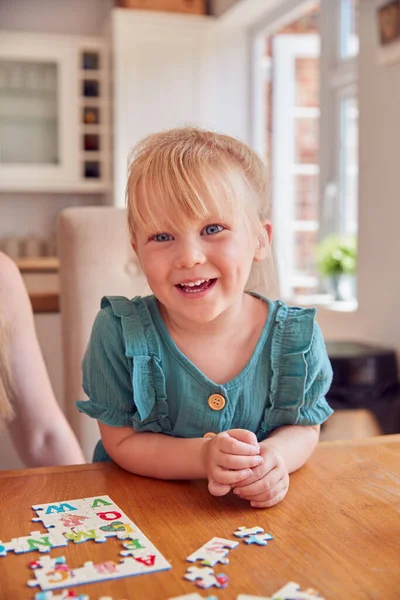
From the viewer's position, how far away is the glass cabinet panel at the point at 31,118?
4.84 metres

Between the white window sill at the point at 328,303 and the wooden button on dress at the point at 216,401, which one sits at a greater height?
the wooden button on dress at the point at 216,401

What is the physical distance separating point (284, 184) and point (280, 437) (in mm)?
3803

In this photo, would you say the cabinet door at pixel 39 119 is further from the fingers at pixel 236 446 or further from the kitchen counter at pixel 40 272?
the fingers at pixel 236 446

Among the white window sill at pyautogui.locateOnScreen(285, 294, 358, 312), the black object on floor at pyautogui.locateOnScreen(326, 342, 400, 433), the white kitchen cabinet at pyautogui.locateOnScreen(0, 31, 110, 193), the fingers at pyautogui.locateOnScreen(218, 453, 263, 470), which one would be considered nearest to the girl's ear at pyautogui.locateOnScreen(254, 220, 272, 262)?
the fingers at pyautogui.locateOnScreen(218, 453, 263, 470)

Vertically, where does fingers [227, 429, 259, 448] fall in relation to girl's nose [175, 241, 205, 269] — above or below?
below

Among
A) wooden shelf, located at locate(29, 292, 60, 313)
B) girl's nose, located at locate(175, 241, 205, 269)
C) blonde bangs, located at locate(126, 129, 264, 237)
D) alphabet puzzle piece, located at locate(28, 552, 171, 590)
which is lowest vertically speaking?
alphabet puzzle piece, located at locate(28, 552, 171, 590)

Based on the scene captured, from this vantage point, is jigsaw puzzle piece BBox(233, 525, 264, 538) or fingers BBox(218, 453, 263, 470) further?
fingers BBox(218, 453, 263, 470)

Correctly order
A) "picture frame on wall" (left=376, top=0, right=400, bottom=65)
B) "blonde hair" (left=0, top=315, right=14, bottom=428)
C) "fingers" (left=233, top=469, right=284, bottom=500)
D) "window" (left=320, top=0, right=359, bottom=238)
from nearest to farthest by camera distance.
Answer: "fingers" (left=233, top=469, right=284, bottom=500) → "blonde hair" (left=0, top=315, right=14, bottom=428) → "picture frame on wall" (left=376, top=0, right=400, bottom=65) → "window" (left=320, top=0, right=359, bottom=238)

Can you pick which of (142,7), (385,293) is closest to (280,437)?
(385,293)

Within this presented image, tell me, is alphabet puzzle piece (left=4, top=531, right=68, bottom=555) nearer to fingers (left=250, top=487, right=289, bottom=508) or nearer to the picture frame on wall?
fingers (left=250, top=487, right=289, bottom=508)

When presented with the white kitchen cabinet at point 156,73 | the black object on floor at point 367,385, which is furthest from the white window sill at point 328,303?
the white kitchen cabinet at point 156,73

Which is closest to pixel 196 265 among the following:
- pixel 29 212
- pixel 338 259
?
pixel 338 259

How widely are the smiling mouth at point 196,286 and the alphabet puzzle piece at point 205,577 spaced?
1.30 feet

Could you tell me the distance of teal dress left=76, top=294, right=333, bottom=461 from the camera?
0.99m
